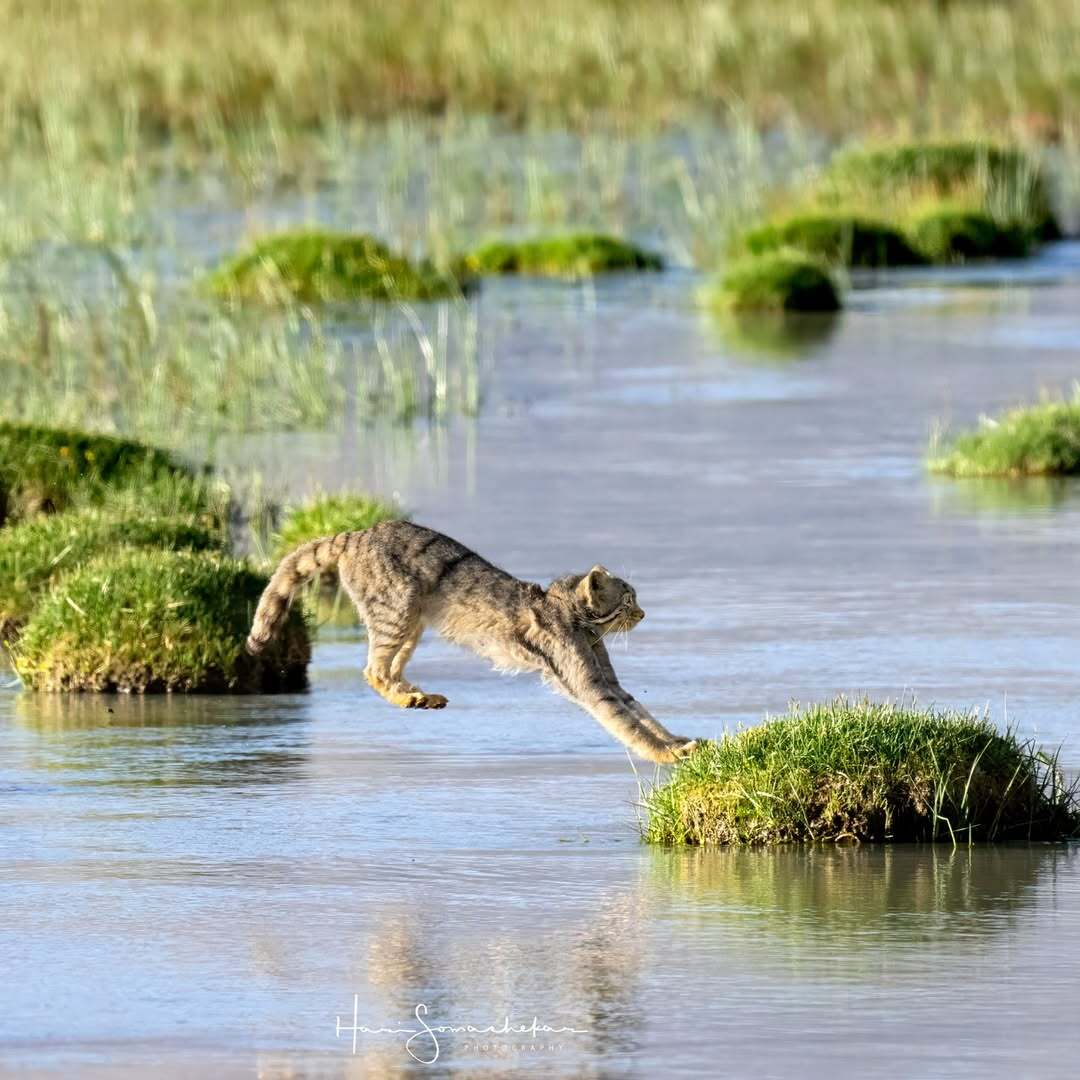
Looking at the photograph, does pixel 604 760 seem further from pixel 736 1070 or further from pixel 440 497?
pixel 440 497

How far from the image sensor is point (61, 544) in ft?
56.7

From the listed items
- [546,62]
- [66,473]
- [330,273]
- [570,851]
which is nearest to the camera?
[570,851]

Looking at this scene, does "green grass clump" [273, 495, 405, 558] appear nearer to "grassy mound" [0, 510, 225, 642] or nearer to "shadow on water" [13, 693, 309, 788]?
"grassy mound" [0, 510, 225, 642]

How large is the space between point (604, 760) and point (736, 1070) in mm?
5341

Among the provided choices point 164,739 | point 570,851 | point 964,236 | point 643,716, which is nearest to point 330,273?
point 964,236

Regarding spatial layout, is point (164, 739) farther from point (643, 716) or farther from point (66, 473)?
point (66, 473)

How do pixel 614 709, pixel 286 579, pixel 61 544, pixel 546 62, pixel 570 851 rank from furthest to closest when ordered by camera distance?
pixel 546 62 < pixel 61 544 < pixel 286 579 < pixel 614 709 < pixel 570 851

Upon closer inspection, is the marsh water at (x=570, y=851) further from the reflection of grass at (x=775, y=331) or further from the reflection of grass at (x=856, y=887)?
the reflection of grass at (x=775, y=331)

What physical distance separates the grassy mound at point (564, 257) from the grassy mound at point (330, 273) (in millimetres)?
2708

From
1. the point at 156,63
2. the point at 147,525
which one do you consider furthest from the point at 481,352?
the point at 156,63

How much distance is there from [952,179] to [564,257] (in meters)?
6.31

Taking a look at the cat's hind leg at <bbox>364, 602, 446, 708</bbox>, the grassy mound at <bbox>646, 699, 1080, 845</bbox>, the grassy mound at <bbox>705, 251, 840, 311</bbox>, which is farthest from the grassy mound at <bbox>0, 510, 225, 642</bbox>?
the grassy mound at <bbox>705, 251, 840, 311</bbox>

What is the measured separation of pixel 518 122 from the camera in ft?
178

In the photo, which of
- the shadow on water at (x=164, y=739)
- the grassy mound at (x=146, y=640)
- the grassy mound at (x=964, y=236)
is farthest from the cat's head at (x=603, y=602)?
the grassy mound at (x=964, y=236)
